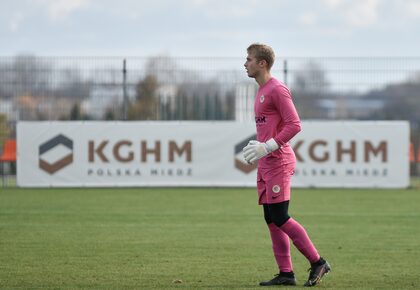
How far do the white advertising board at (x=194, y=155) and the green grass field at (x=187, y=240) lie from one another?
230cm

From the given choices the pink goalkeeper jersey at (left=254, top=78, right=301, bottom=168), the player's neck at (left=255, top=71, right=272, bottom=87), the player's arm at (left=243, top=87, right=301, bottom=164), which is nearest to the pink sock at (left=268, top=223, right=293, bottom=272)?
the pink goalkeeper jersey at (left=254, top=78, right=301, bottom=168)

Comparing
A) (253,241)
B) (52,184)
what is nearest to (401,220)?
(253,241)

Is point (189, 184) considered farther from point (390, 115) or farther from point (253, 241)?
point (253, 241)

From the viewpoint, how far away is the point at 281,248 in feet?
29.8

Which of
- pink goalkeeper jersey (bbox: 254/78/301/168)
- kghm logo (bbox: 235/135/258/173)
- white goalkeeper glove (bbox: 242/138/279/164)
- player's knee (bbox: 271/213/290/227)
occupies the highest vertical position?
pink goalkeeper jersey (bbox: 254/78/301/168)

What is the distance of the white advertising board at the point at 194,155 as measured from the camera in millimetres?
23719

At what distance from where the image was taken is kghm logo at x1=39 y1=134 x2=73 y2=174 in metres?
23.7

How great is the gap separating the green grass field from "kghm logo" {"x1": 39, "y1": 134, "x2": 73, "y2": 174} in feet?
7.88

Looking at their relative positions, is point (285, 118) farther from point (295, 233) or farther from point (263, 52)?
point (295, 233)

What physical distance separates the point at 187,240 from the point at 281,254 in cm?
385

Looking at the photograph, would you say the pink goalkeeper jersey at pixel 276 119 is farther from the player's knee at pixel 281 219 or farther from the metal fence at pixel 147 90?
the metal fence at pixel 147 90

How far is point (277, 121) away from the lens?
888cm

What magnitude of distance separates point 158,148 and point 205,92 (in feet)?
11.1

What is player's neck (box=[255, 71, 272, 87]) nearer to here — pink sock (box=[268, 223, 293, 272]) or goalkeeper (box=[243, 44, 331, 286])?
goalkeeper (box=[243, 44, 331, 286])
